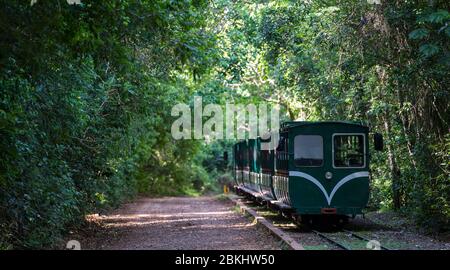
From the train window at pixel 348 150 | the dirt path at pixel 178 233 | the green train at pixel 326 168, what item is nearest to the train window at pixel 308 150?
the green train at pixel 326 168

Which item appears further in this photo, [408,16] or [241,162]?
[241,162]

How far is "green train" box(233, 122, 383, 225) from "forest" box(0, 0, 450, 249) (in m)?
1.52

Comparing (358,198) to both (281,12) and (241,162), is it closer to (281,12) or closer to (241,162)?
(281,12)

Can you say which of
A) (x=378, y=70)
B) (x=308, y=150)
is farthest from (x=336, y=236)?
(x=378, y=70)

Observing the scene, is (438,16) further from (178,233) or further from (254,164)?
(254,164)

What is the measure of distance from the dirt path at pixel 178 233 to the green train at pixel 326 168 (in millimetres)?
1478

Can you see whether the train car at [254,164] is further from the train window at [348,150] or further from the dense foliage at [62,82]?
the train window at [348,150]

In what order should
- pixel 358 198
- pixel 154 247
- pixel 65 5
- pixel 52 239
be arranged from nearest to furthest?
pixel 65 5
pixel 52 239
pixel 154 247
pixel 358 198

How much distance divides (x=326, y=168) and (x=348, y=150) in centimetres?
85

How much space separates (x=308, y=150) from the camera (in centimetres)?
1825

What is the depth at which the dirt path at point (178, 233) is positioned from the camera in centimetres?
1580

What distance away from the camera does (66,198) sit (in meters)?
14.8
